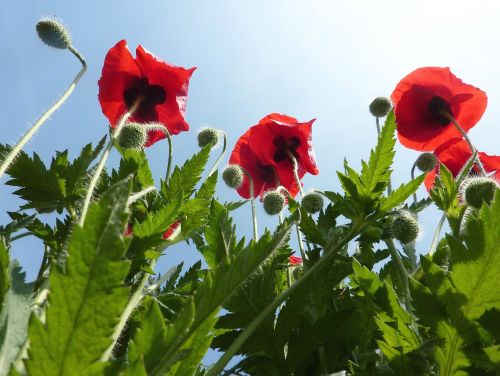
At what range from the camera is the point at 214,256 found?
164 centimetres

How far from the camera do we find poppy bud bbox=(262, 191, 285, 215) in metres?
2.73

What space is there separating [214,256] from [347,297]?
0.52m

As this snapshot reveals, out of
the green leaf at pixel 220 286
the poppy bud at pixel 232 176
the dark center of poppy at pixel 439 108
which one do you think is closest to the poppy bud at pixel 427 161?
the dark center of poppy at pixel 439 108

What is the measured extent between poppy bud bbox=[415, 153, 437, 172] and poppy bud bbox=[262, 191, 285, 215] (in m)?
0.71

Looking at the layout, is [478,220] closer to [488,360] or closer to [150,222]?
[488,360]

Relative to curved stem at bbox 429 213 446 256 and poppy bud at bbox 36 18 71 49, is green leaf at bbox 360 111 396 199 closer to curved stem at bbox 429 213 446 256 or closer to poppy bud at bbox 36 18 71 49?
curved stem at bbox 429 213 446 256

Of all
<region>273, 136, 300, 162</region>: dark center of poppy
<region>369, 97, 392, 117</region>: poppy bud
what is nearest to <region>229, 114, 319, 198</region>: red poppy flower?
<region>273, 136, 300, 162</region>: dark center of poppy

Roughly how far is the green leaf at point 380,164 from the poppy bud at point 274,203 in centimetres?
101

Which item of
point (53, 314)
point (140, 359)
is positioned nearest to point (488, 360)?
point (140, 359)

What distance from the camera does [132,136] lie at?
7.70 feet

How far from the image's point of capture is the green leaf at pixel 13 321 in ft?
3.10

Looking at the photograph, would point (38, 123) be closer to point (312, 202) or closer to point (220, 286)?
point (220, 286)

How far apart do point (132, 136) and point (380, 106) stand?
1.35 metres

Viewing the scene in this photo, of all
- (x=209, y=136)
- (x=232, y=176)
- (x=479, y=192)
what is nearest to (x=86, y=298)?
(x=479, y=192)
